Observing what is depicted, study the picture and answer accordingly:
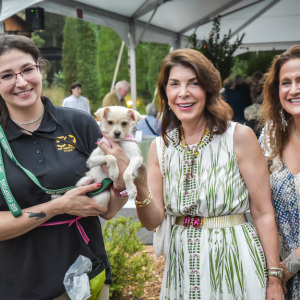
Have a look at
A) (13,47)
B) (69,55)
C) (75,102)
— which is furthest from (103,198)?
(69,55)

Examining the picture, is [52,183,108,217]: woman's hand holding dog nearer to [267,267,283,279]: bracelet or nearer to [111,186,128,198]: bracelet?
[111,186,128,198]: bracelet

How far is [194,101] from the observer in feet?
9.21

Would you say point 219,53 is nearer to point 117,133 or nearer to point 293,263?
point 117,133

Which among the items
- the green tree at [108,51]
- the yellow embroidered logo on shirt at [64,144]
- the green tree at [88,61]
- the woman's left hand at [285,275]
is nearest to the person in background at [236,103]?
the woman's left hand at [285,275]

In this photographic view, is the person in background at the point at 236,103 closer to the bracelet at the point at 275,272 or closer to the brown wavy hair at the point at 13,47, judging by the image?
the bracelet at the point at 275,272

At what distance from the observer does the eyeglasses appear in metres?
2.61

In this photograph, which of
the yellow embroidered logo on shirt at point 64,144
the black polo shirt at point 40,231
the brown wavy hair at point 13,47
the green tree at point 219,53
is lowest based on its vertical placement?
the black polo shirt at point 40,231

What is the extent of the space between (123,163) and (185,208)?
48 cm

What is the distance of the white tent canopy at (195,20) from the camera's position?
12047 millimetres

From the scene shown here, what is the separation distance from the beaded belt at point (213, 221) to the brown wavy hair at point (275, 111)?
548 millimetres

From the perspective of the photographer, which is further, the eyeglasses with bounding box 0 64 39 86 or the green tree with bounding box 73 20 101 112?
the green tree with bounding box 73 20 101 112

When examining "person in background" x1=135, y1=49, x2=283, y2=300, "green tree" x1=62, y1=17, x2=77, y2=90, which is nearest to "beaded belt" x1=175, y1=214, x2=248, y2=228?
"person in background" x1=135, y1=49, x2=283, y2=300

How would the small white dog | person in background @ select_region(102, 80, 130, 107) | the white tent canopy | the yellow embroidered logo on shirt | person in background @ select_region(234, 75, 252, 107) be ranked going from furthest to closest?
the white tent canopy, person in background @ select_region(234, 75, 252, 107), person in background @ select_region(102, 80, 130, 107), the small white dog, the yellow embroidered logo on shirt

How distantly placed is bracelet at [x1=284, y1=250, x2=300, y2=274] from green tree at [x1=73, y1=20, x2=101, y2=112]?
27453mm
